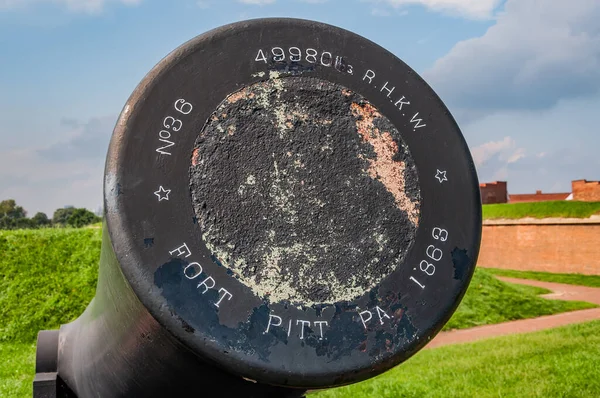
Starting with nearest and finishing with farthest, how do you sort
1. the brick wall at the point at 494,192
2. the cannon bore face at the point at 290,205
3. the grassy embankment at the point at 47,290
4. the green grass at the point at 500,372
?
the cannon bore face at the point at 290,205 → the green grass at the point at 500,372 → the grassy embankment at the point at 47,290 → the brick wall at the point at 494,192

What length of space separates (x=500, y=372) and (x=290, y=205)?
4.69 m

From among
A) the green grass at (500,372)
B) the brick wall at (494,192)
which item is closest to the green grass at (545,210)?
the brick wall at (494,192)

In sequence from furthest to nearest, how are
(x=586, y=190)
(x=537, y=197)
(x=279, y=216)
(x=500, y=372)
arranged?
1. (x=537, y=197)
2. (x=586, y=190)
3. (x=500, y=372)
4. (x=279, y=216)

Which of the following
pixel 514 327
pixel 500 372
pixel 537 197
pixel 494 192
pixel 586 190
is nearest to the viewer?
pixel 500 372

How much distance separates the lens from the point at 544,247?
21469mm

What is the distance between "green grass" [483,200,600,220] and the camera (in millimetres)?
20680

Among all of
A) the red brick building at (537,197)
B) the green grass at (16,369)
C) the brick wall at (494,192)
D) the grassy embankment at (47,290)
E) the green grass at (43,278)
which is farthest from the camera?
the red brick building at (537,197)

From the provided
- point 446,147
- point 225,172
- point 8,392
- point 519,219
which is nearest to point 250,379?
point 225,172

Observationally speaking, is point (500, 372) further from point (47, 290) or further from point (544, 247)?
point (544, 247)

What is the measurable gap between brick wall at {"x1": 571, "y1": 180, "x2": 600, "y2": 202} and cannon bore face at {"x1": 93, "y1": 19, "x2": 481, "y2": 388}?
22.2 m

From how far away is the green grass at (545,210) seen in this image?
20.7 metres

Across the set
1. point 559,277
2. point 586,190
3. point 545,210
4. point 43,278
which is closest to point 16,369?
point 43,278

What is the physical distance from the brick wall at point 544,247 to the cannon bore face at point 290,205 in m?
19.7

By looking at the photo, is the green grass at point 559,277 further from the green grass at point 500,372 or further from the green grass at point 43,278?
the green grass at point 43,278
